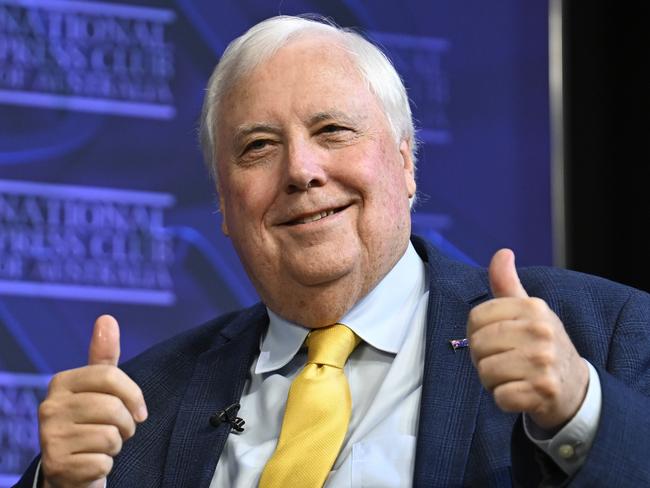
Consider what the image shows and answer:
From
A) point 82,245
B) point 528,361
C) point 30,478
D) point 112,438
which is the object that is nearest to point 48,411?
point 112,438

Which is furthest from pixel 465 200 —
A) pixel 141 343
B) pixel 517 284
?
pixel 517 284

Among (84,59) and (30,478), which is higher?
(84,59)

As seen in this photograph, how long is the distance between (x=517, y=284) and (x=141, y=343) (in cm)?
180

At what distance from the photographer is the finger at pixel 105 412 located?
2068mm

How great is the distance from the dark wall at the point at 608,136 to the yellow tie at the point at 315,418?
1641 mm

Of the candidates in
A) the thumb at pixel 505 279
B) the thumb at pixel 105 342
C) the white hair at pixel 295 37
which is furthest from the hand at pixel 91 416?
the white hair at pixel 295 37

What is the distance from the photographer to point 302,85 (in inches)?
104

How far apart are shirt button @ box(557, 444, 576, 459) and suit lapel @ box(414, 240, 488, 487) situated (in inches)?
12.3

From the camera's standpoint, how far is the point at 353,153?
8.61ft

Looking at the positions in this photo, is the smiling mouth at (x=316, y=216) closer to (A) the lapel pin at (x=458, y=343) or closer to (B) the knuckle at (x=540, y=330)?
(A) the lapel pin at (x=458, y=343)

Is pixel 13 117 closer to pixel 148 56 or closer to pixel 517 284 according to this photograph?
pixel 148 56

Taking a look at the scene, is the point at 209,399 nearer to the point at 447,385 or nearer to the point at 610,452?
the point at 447,385

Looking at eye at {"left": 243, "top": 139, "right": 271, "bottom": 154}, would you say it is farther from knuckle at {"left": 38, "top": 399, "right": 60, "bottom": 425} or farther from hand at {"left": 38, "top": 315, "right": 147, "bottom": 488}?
knuckle at {"left": 38, "top": 399, "right": 60, "bottom": 425}

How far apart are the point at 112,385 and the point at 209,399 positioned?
1.82ft
